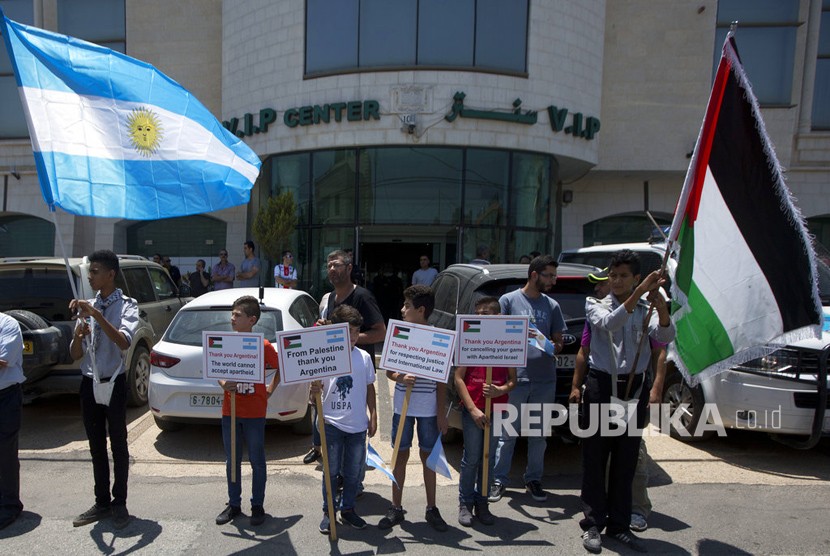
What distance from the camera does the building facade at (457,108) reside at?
11.5 metres

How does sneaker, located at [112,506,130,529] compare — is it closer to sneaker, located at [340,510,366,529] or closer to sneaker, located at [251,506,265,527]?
sneaker, located at [251,506,265,527]

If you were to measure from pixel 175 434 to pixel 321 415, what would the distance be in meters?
3.00

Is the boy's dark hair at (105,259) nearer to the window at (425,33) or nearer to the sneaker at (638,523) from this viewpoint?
the sneaker at (638,523)

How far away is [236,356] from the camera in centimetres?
379

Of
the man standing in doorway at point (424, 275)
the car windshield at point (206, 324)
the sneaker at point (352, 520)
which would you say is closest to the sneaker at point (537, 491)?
the sneaker at point (352, 520)

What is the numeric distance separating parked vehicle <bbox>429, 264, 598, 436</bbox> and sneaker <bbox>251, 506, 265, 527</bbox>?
1723 mm

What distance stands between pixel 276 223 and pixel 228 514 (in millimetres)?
8735

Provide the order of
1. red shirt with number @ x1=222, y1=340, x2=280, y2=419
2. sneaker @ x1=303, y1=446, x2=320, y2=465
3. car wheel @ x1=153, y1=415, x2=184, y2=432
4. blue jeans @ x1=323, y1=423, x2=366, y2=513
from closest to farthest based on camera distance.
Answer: blue jeans @ x1=323, y1=423, x2=366, y2=513 < red shirt with number @ x1=222, y1=340, x2=280, y2=419 < sneaker @ x1=303, y1=446, x2=320, y2=465 < car wheel @ x1=153, y1=415, x2=184, y2=432

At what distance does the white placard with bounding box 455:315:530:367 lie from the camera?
3836mm

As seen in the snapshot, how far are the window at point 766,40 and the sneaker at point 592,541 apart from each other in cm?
1413

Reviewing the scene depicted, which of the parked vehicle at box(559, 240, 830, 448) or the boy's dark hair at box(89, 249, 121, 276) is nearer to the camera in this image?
the boy's dark hair at box(89, 249, 121, 276)

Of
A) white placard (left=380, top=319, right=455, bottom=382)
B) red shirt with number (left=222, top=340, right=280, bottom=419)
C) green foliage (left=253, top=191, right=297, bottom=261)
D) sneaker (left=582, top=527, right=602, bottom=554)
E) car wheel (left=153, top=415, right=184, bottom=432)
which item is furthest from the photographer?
green foliage (left=253, top=191, right=297, bottom=261)

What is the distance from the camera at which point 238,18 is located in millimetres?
12961

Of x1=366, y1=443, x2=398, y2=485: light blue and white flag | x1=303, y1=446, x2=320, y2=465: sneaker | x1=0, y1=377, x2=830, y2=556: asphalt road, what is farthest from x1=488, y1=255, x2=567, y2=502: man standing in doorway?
x1=303, y1=446, x2=320, y2=465: sneaker
